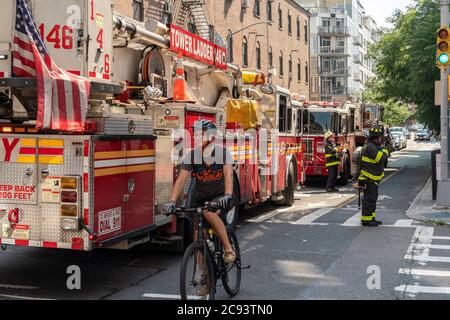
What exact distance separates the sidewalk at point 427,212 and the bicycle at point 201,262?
6801mm

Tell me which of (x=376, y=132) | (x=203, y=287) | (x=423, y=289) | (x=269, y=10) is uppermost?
(x=269, y=10)

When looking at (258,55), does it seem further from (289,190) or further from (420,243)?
(420,243)

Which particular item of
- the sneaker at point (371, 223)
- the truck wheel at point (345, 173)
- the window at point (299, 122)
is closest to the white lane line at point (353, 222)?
the sneaker at point (371, 223)

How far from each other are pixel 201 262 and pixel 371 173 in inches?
246

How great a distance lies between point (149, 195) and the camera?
711 cm

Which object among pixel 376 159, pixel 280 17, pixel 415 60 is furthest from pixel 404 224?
pixel 280 17

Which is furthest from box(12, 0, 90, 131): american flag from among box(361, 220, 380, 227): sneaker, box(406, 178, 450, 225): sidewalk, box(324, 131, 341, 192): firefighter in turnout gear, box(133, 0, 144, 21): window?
box(133, 0, 144, 21): window

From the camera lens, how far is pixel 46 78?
19.2 feet

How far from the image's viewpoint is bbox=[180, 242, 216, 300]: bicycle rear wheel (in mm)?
5465

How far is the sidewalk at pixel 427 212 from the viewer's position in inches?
458

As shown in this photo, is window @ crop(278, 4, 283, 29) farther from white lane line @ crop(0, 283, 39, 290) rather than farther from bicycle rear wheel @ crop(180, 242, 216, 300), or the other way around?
bicycle rear wheel @ crop(180, 242, 216, 300)

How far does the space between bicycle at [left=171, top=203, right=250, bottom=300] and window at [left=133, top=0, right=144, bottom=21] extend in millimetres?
19061

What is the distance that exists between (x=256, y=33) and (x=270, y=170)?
2953 cm
